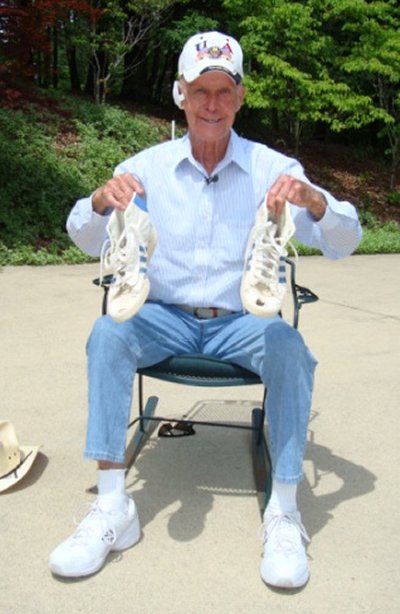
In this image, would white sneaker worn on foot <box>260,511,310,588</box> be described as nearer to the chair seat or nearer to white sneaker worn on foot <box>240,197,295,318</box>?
the chair seat

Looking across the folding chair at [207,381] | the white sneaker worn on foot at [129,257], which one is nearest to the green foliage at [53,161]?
the folding chair at [207,381]

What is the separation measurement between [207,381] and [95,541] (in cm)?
64

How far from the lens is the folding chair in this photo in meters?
2.46

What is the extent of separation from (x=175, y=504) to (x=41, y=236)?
6076 millimetres

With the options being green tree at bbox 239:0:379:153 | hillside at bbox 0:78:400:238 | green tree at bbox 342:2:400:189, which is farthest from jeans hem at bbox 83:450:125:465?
green tree at bbox 342:2:400:189

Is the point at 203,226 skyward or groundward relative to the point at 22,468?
skyward

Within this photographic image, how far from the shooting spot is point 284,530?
221 centimetres

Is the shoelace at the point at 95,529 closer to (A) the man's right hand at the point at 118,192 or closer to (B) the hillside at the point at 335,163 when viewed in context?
(A) the man's right hand at the point at 118,192

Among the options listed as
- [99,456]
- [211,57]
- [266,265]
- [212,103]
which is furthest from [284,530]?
[211,57]

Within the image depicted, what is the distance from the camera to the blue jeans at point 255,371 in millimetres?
2248

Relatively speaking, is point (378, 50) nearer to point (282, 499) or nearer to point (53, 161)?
point (53, 161)


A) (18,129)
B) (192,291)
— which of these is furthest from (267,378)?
(18,129)

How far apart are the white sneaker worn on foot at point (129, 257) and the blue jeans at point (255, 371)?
0.17 m

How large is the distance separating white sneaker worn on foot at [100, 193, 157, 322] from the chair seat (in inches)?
13.9
